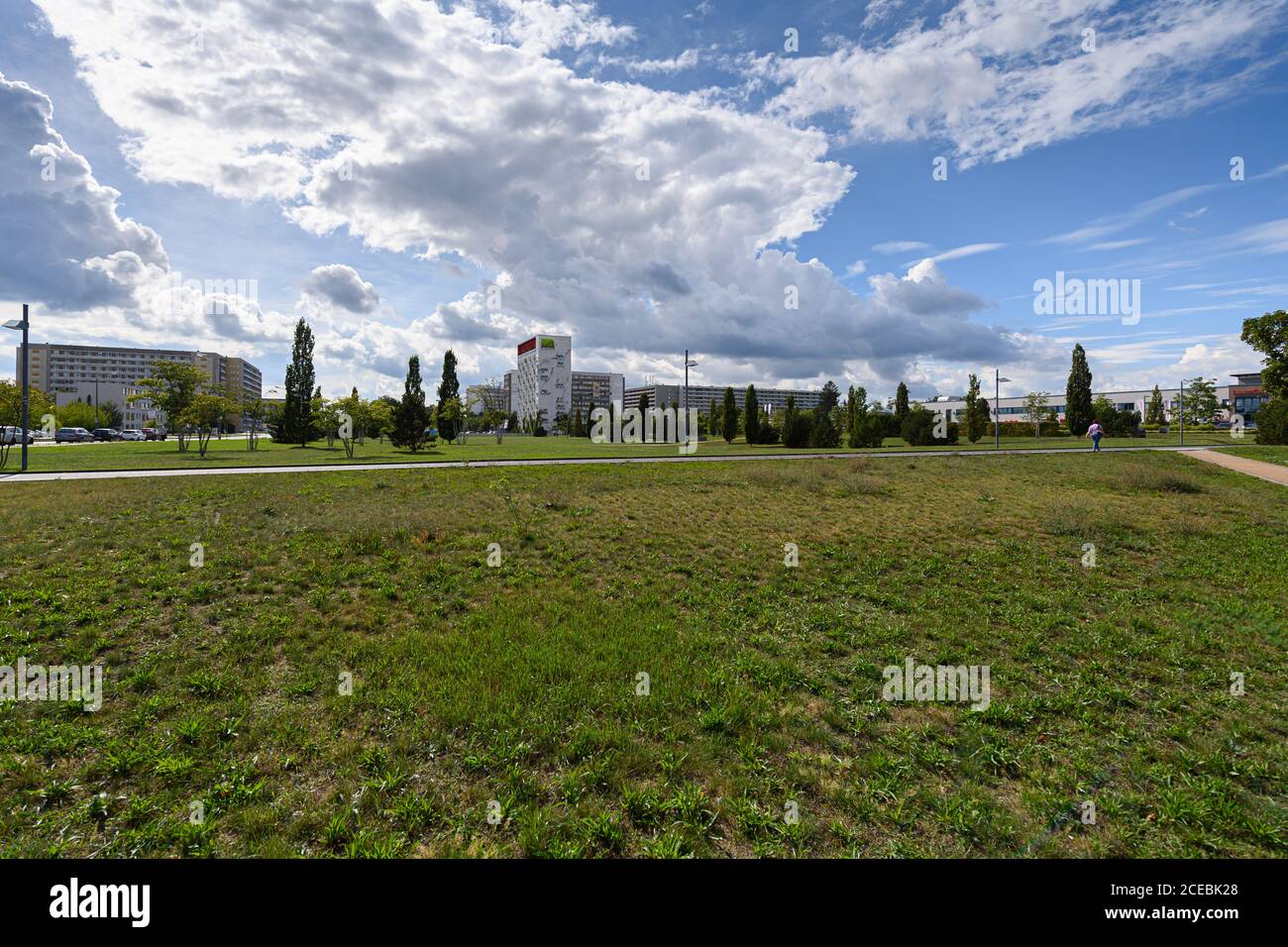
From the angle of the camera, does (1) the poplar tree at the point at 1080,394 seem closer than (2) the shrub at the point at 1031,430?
Yes

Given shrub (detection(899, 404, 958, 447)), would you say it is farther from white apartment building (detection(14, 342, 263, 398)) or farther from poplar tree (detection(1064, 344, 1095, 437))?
white apartment building (detection(14, 342, 263, 398))

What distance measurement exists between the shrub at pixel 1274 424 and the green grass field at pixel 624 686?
3828 cm

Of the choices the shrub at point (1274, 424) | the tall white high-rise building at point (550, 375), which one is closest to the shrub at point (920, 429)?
the shrub at point (1274, 424)

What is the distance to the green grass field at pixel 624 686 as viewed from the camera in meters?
4.25

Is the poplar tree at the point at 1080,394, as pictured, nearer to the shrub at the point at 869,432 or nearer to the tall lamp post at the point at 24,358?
the shrub at the point at 869,432

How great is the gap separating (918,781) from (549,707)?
3518mm

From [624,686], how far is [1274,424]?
181ft

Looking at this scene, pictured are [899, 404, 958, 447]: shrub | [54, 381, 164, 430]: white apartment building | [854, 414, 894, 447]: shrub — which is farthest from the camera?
[54, 381, 164, 430]: white apartment building

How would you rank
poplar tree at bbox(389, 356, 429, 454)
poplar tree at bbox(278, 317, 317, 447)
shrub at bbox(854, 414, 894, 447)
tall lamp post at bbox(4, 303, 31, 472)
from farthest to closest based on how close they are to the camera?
poplar tree at bbox(278, 317, 317, 447), shrub at bbox(854, 414, 894, 447), poplar tree at bbox(389, 356, 429, 454), tall lamp post at bbox(4, 303, 31, 472)

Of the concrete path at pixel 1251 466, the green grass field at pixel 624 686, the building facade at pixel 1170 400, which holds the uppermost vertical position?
the building facade at pixel 1170 400

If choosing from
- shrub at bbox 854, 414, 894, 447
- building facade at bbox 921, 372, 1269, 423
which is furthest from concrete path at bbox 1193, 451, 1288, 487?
building facade at bbox 921, 372, 1269, 423

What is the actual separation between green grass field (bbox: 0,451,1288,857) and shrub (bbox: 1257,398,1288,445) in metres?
38.3

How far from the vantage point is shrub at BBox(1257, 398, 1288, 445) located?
3812cm

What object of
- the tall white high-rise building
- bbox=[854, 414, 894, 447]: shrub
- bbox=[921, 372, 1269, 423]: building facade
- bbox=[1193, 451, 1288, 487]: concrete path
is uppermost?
the tall white high-rise building
